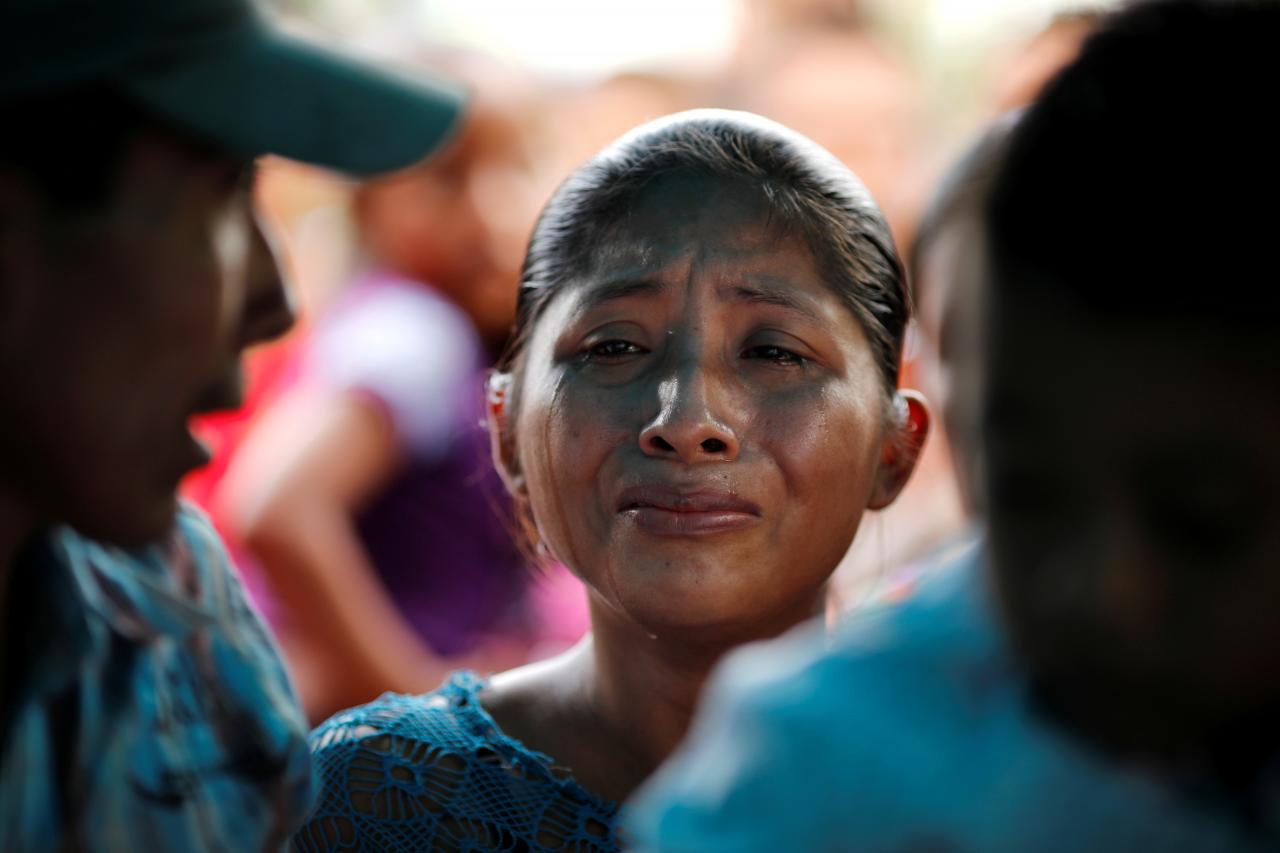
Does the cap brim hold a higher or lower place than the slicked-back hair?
higher

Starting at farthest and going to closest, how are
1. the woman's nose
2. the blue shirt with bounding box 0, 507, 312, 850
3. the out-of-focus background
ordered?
the out-of-focus background < the woman's nose < the blue shirt with bounding box 0, 507, 312, 850

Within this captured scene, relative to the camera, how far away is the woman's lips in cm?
170

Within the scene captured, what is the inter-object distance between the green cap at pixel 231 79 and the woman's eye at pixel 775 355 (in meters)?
0.58

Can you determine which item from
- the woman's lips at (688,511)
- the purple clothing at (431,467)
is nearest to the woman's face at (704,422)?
the woman's lips at (688,511)

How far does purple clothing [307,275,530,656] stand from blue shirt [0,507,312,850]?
1.56 metres

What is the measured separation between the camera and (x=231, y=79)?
117 cm

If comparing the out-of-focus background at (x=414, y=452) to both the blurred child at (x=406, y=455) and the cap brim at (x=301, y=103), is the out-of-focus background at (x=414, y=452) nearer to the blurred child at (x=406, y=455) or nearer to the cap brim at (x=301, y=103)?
the blurred child at (x=406, y=455)

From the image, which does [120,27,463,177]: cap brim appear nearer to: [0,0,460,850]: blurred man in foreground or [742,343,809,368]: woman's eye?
[0,0,460,850]: blurred man in foreground

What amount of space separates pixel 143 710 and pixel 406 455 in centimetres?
Result: 175

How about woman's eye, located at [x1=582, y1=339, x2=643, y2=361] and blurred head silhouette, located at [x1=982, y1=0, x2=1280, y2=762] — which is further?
woman's eye, located at [x1=582, y1=339, x2=643, y2=361]

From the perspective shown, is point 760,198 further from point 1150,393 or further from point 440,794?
point 1150,393

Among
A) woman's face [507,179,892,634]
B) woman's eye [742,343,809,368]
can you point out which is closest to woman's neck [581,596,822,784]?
woman's face [507,179,892,634]

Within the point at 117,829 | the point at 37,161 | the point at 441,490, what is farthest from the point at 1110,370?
the point at 441,490

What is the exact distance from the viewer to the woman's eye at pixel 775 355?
178 centimetres
